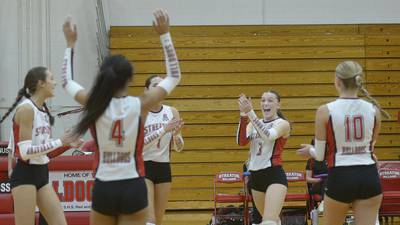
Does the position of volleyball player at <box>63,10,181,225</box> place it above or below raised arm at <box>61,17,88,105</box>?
below

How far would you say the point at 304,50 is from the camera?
13.2 m

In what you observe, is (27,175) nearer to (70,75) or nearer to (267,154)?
(70,75)

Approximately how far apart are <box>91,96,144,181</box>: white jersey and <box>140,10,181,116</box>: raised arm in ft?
0.24

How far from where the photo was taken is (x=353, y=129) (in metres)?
5.03

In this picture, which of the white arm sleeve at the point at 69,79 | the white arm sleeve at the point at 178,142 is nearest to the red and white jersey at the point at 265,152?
the white arm sleeve at the point at 178,142

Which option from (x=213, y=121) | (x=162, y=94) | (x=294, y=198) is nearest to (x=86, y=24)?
(x=213, y=121)

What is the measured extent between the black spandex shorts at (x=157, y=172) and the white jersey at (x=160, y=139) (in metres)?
0.06

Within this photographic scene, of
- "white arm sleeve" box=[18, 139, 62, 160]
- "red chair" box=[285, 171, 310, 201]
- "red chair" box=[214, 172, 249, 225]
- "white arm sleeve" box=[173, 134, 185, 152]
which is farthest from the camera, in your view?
"red chair" box=[285, 171, 310, 201]

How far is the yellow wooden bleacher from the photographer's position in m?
13.1

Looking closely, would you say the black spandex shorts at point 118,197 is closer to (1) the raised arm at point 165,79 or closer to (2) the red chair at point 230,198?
(1) the raised arm at point 165,79

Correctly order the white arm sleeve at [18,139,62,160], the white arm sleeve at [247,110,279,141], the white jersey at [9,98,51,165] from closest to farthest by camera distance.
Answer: the white arm sleeve at [18,139,62,160]
the white jersey at [9,98,51,165]
the white arm sleeve at [247,110,279,141]

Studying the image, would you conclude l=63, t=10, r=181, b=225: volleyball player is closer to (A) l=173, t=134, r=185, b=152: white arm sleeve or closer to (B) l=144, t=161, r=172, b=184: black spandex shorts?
(B) l=144, t=161, r=172, b=184: black spandex shorts

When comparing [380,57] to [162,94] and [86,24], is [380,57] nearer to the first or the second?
[86,24]

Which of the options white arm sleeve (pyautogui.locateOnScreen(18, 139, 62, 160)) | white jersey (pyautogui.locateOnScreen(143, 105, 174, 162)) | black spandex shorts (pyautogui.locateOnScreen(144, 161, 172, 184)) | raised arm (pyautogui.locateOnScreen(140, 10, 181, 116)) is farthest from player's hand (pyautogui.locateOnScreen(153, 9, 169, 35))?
black spandex shorts (pyautogui.locateOnScreen(144, 161, 172, 184))
